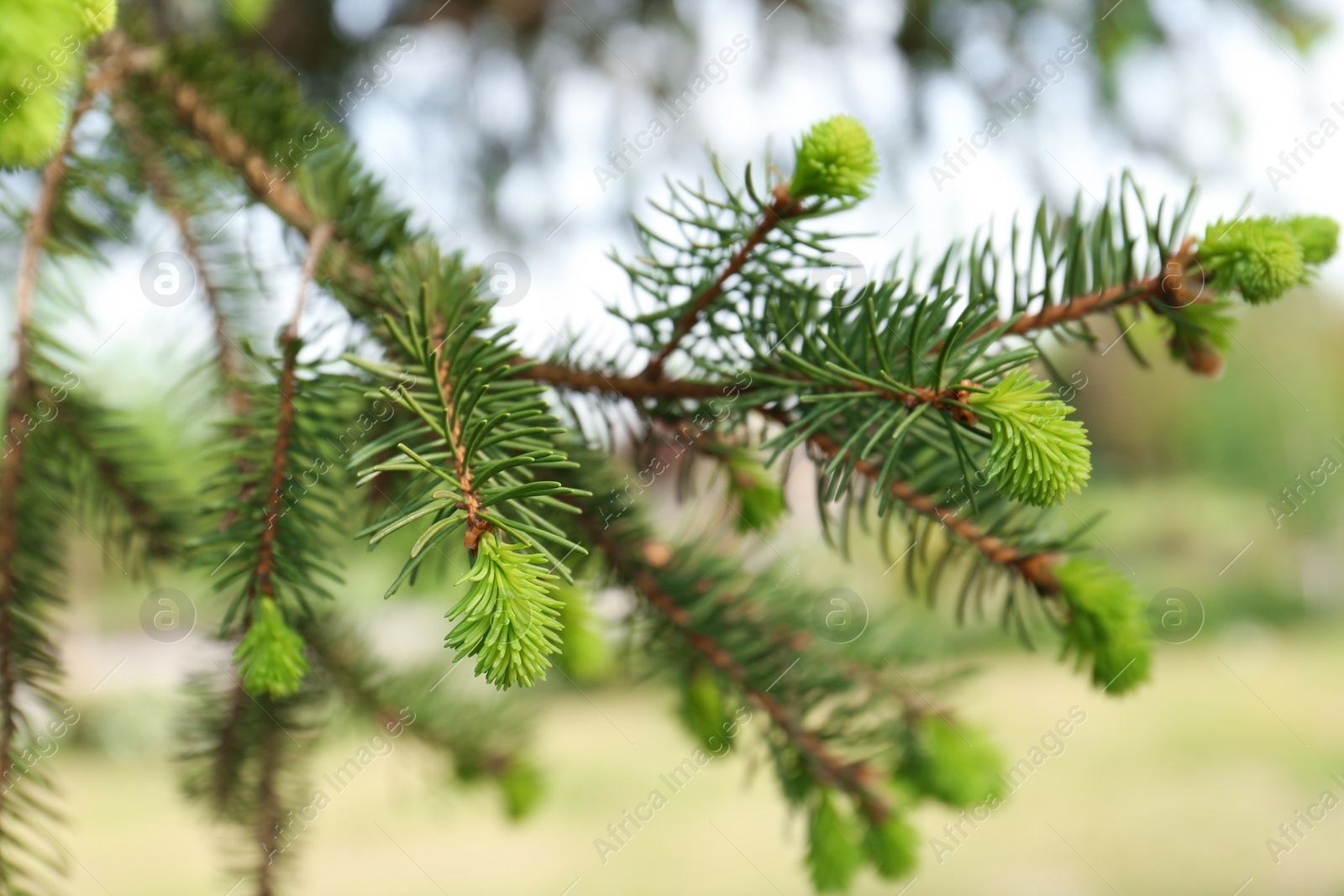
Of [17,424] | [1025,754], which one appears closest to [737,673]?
[17,424]

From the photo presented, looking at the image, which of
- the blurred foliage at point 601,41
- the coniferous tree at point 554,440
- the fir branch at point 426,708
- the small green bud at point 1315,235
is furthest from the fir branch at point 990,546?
the blurred foliage at point 601,41

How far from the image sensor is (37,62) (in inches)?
5.3

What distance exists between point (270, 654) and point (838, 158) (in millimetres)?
183

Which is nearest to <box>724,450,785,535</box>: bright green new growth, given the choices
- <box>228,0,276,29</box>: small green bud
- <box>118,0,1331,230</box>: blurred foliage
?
<box>228,0,276,29</box>: small green bud

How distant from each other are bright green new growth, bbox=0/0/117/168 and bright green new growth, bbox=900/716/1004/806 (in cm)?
35

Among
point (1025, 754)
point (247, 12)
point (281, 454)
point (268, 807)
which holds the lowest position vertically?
point (1025, 754)

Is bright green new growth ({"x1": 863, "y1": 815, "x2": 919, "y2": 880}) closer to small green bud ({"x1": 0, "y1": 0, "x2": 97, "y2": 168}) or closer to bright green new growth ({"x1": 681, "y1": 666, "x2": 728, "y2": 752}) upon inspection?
bright green new growth ({"x1": 681, "y1": 666, "x2": 728, "y2": 752})

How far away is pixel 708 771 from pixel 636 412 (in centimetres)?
327

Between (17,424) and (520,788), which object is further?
(520,788)

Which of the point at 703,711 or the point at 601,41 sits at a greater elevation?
the point at 601,41

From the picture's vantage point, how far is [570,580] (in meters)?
0.15

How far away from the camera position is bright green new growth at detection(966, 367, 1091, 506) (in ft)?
0.56

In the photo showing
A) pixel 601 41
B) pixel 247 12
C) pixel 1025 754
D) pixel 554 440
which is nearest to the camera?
pixel 554 440

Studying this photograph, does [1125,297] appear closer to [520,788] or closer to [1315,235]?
[1315,235]
